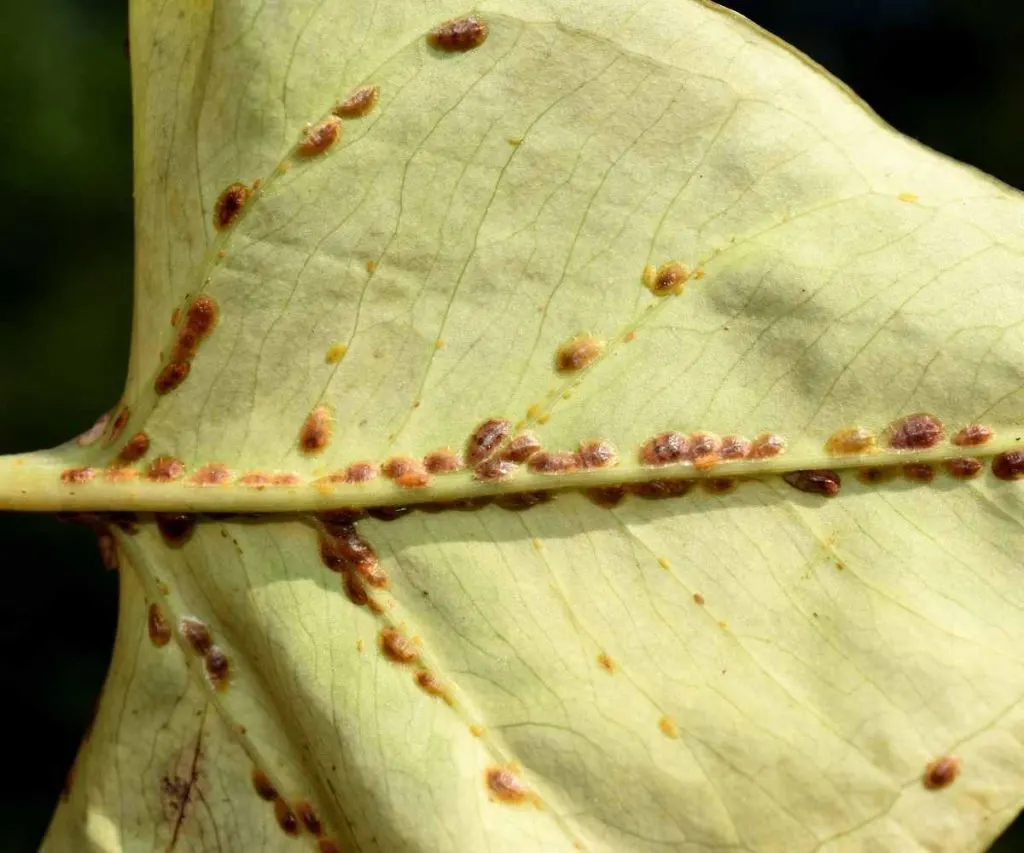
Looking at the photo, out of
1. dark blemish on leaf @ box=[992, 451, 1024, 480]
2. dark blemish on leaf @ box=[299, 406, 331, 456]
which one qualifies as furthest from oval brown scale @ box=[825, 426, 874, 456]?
dark blemish on leaf @ box=[299, 406, 331, 456]

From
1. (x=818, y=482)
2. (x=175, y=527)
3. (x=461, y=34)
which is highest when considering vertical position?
(x=461, y=34)

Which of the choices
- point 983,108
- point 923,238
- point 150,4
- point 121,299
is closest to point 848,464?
point 923,238

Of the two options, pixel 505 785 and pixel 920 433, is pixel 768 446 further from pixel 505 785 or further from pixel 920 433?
pixel 505 785

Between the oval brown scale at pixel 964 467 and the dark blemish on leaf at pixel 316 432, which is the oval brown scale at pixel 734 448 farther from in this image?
the dark blemish on leaf at pixel 316 432

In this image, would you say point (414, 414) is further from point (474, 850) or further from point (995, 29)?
point (995, 29)

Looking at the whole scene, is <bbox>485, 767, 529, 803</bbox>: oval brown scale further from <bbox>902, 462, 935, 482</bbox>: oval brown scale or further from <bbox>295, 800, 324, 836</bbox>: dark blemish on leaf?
<bbox>902, 462, 935, 482</bbox>: oval brown scale

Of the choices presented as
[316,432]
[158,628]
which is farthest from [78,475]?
[316,432]

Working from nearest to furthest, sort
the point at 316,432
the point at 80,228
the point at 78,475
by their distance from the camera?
the point at 316,432 < the point at 78,475 < the point at 80,228
